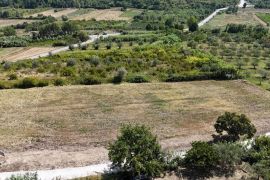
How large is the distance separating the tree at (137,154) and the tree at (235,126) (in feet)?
30.6

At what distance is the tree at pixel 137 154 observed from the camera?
32.7 m

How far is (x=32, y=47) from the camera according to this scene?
308 ft

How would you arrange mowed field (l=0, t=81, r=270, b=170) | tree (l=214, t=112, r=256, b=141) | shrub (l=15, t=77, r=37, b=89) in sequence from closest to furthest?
mowed field (l=0, t=81, r=270, b=170)
tree (l=214, t=112, r=256, b=141)
shrub (l=15, t=77, r=37, b=89)

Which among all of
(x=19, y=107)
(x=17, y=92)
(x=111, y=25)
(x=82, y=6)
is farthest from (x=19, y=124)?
(x=82, y=6)

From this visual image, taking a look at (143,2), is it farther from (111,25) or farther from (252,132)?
(252,132)

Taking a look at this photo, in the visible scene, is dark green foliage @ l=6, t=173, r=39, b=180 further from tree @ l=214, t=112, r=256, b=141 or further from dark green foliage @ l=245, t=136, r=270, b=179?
tree @ l=214, t=112, r=256, b=141

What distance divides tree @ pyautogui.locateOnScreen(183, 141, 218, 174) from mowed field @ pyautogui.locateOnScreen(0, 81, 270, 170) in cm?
464

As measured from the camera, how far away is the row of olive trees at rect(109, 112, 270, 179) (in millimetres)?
33000

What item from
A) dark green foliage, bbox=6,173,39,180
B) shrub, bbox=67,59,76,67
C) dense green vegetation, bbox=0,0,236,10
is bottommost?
dark green foliage, bbox=6,173,39,180

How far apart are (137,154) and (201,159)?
539 centimetres

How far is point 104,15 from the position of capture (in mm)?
150375

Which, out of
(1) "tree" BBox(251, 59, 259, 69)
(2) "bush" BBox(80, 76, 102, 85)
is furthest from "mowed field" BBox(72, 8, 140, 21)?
(2) "bush" BBox(80, 76, 102, 85)

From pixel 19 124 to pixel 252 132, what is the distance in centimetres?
2335

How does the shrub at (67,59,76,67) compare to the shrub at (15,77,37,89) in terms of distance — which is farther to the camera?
the shrub at (67,59,76,67)
